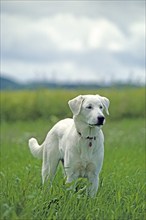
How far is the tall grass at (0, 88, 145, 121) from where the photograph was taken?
25.9m

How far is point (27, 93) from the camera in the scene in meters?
27.2

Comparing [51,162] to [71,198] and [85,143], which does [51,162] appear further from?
[71,198]

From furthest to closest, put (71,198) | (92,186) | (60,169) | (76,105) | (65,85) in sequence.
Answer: (65,85), (60,169), (76,105), (92,186), (71,198)

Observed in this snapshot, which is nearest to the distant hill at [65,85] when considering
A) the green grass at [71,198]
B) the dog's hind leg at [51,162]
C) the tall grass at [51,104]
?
the tall grass at [51,104]

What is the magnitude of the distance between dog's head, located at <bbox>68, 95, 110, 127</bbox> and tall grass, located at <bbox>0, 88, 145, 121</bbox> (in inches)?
685

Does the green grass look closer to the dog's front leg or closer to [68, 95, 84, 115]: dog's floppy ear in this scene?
the dog's front leg

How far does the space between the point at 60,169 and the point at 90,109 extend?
104 inches

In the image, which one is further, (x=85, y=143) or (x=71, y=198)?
(x=85, y=143)

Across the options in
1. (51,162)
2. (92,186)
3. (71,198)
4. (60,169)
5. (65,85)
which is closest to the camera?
(71,198)

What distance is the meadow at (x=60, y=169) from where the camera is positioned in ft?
21.3

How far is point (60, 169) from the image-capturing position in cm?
1020

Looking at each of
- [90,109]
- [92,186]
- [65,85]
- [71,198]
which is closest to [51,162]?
[92,186]

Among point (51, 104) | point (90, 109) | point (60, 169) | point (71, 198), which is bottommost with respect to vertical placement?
point (60, 169)

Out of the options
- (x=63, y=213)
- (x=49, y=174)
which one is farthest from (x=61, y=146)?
(x=63, y=213)
